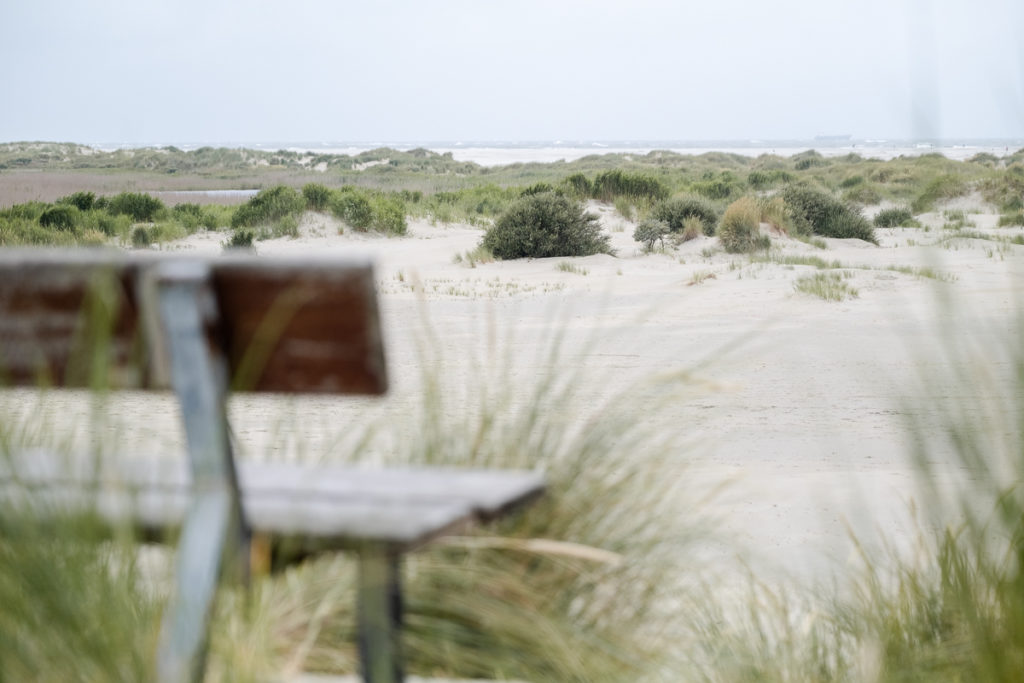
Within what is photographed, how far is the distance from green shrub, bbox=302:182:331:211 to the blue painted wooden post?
20.6 metres

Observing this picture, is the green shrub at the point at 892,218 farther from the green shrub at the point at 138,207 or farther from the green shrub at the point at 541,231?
the green shrub at the point at 138,207

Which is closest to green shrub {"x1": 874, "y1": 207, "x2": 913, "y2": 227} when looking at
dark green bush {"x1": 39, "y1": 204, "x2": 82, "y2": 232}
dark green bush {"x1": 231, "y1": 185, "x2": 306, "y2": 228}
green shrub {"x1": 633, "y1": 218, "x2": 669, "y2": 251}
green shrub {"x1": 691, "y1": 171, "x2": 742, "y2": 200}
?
green shrub {"x1": 691, "y1": 171, "x2": 742, "y2": 200}

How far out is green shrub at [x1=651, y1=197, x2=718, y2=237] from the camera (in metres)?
18.1

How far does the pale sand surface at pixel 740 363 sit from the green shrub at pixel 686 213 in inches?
61.6

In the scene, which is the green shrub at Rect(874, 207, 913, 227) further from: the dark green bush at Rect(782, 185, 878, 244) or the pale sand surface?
the pale sand surface

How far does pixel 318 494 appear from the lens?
211 centimetres

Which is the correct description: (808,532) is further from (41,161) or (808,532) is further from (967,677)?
(41,161)

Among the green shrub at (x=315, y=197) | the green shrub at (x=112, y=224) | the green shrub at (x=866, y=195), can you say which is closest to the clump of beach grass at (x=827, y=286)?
the green shrub at (x=315, y=197)

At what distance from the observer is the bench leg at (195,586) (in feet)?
5.38

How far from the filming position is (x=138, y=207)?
77.7 ft

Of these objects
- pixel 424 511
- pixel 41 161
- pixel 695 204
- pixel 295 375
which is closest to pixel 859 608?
pixel 424 511

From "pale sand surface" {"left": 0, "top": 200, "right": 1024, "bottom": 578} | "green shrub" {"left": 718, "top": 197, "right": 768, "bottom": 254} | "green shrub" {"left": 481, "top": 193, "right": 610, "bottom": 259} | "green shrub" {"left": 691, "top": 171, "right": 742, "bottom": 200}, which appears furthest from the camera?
"green shrub" {"left": 691, "top": 171, "right": 742, "bottom": 200}

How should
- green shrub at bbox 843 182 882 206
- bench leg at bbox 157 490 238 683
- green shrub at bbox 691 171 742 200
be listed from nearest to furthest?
1. bench leg at bbox 157 490 238 683
2. green shrub at bbox 843 182 882 206
3. green shrub at bbox 691 171 742 200

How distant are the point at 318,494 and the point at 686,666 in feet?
3.21
